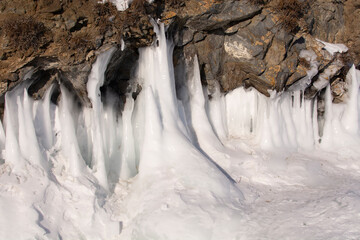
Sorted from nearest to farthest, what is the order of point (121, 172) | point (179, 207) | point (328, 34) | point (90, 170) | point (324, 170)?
point (179, 207) < point (90, 170) < point (121, 172) < point (324, 170) < point (328, 34)

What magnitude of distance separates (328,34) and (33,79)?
9626 mm

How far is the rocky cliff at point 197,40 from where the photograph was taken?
8.56 meters

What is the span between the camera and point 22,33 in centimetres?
830

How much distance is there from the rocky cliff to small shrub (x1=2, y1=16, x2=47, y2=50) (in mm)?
22

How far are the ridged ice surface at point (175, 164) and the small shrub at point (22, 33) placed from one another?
1287 millimetres

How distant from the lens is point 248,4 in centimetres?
1030

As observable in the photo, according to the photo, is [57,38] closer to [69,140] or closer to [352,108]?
[69,140]

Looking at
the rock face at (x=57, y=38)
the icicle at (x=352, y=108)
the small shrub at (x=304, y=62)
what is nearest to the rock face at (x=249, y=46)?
the small shrub at (x=304, y=62)

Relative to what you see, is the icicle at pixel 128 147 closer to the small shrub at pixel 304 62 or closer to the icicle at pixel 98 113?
the icicle at pixel 98 113

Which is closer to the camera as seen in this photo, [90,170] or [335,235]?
[335,235]

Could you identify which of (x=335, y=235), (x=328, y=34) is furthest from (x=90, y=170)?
(x=328, y=34)

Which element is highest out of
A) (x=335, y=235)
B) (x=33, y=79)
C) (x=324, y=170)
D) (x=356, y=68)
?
(x=356, y=68)

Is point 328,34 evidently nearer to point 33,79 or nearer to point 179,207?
point 179,207

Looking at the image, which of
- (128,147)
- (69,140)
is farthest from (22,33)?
(128,147)
